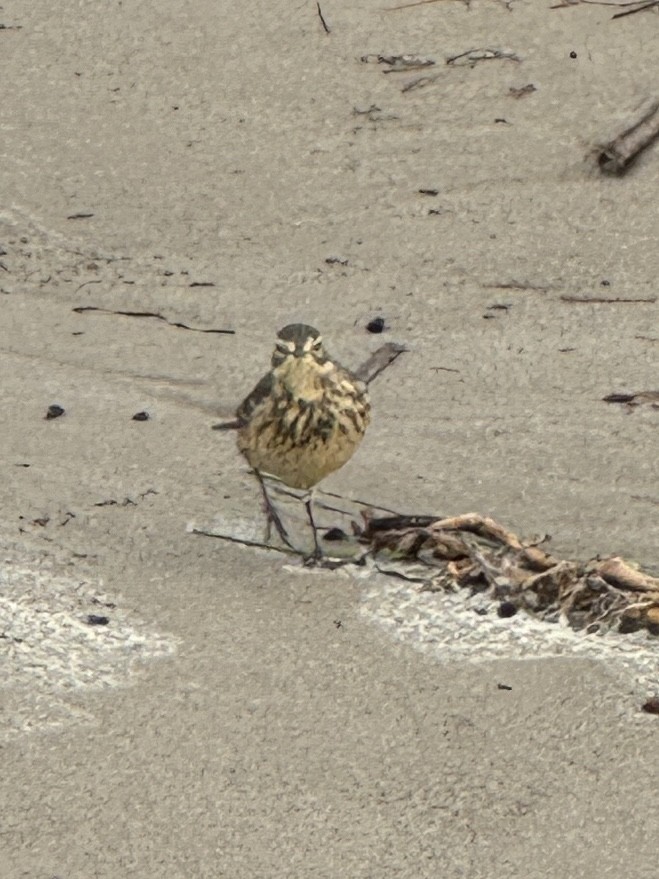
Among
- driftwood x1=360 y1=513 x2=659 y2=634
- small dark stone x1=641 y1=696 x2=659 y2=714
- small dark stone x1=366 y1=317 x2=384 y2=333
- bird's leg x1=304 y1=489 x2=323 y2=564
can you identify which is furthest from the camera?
small dark stone x1=366 y1=317 x2=384 y2=333

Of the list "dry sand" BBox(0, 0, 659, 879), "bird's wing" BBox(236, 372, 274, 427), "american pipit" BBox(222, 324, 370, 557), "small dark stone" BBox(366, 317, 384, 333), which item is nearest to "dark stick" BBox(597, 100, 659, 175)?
"dry sand" BBox(0, 0, 659, 879)

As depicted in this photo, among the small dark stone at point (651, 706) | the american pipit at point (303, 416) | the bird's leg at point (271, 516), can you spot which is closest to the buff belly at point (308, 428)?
the american pipit at point (303, 416)

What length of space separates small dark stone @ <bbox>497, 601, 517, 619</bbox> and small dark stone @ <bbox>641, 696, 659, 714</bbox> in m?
0.56

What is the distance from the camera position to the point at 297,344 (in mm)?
6590

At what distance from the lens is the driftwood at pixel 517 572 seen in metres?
6.10

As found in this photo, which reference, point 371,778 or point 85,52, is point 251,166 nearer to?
point 85,52

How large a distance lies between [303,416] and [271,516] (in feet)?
1.25

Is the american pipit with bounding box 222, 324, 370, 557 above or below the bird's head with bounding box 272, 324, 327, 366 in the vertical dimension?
below

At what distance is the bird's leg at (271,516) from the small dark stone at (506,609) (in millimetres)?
767

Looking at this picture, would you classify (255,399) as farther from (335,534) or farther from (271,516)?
(335,534)

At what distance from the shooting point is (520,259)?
7.70m

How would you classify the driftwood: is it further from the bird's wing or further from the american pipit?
the bird's wing

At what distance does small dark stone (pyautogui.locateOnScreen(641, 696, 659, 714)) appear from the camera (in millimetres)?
5746

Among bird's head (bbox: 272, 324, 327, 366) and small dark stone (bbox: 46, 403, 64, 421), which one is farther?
small dark stone (bbox: 46, 403, 64, 421)
